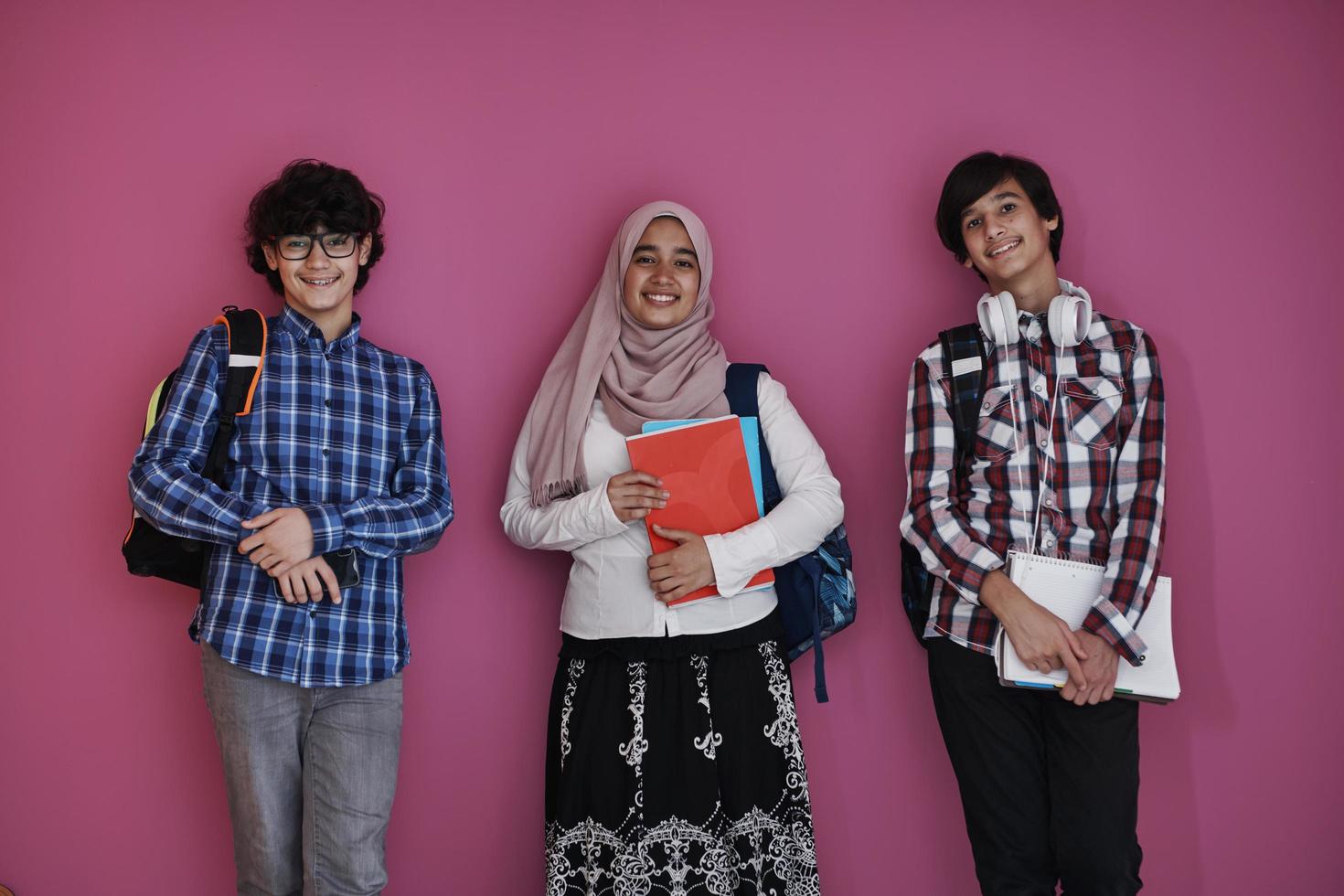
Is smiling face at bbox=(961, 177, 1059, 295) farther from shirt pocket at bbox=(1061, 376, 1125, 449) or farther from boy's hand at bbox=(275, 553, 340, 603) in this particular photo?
boy's hand at bbox=(275, 553, 340, 603)

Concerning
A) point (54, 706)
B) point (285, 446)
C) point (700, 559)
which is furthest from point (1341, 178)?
point (54, 706)

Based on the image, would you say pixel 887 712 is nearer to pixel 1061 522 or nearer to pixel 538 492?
pixel 1061 522

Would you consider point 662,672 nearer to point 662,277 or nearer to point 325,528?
point 325,528

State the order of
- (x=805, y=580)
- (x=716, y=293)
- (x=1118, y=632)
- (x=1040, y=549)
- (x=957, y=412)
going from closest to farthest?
(x=1118, y=632) → (x=1040, y=549) → (x=957, y=412) → (x=805, y=580) → (x=716, y=293)

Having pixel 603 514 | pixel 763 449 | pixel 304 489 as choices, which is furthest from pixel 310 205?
pixel 763 449

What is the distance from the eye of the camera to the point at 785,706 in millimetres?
2076

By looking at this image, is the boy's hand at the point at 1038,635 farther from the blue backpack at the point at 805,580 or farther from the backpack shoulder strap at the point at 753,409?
the backpack shoulder strap at the point at 753,409

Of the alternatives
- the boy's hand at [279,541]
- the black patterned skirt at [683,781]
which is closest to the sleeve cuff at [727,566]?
the black patterned skirt at [683,781]

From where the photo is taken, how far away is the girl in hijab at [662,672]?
2.01m

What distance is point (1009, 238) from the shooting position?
7.02 feet

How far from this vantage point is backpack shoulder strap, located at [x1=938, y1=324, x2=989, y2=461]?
209cm

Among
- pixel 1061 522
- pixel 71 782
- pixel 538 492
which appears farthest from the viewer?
pixel 71 782

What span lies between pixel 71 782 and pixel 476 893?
3.50 ft

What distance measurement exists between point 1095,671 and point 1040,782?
0.96 feet
